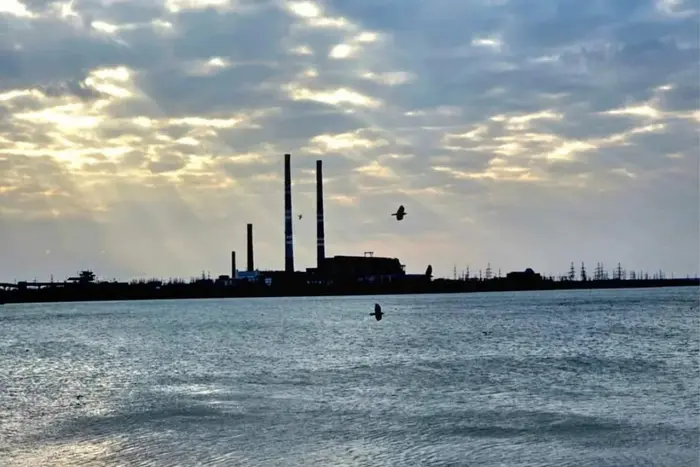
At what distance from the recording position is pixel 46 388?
4081cm

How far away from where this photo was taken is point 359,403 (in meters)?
33.4

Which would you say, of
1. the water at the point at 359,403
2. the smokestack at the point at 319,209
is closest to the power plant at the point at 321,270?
the smokestack at the point at 319,209

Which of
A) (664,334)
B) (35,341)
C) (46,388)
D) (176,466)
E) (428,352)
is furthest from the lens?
(35,341)

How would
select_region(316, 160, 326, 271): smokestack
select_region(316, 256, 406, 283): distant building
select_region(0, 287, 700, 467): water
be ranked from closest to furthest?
select_region(0, 287, 700, 467): water → select_region(316, 160, 326, 271): smokestack → select_region(316, 256, 406, 283): distant building

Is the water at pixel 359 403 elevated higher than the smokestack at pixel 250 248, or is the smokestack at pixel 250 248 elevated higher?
the smokestack at pixel 250 248

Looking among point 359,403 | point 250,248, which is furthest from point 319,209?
point 359,403

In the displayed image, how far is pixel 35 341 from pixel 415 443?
57.7 meters

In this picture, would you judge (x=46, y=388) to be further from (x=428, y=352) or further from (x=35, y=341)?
(x=35, y=341)

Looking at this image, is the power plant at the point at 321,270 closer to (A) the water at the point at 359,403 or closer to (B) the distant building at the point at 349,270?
(B) the distant building at the point at 349,270

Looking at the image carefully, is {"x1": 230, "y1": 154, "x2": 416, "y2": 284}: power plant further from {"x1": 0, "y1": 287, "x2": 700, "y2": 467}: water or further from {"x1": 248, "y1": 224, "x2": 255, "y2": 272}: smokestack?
{"x1": 0, "y1": 287, "x2": 700, "y2": 467}: water

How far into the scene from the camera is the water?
81.4 ft

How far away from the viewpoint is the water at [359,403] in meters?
24.8

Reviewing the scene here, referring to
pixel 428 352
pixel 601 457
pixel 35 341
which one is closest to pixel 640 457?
pixel 601 457

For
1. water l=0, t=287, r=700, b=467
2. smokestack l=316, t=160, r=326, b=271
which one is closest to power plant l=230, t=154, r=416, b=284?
smokestack l=316, t=160, r=326, b=271
